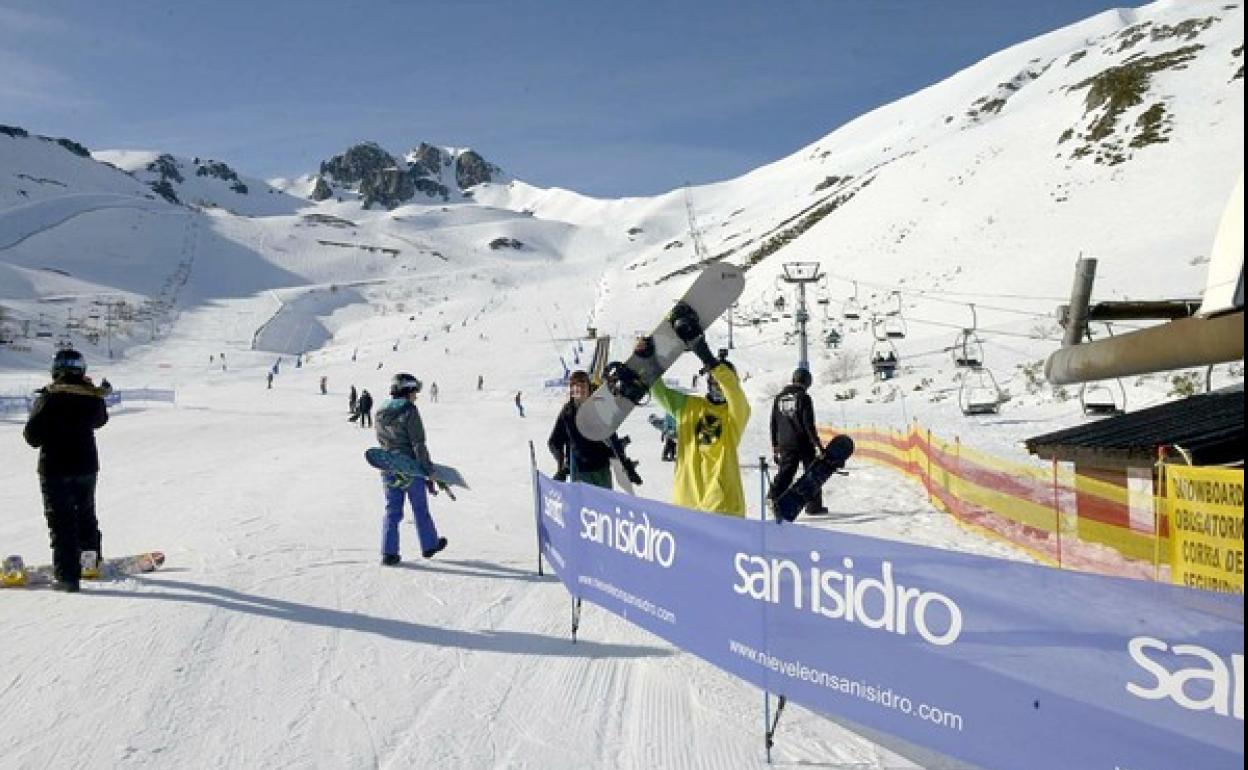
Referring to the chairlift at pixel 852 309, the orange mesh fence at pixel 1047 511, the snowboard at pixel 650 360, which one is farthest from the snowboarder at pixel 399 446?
the chairlift at pixel 852 309

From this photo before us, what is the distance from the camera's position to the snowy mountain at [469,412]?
4477 mm

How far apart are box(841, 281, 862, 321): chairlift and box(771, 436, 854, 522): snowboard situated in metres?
43.7

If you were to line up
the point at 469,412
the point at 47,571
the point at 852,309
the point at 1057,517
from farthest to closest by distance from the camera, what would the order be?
the point at 852,309 < the point at 469,412 < the point at 1057,517 < the point at 47,571

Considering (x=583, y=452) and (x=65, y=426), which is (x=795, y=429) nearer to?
(x=583, y=452)

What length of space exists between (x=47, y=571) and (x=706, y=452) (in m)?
5.66

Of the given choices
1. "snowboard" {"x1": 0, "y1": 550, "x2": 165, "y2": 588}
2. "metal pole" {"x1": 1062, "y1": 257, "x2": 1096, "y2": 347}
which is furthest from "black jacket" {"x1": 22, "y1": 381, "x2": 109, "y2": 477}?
"metal pole" {"x1": 1062, "y1": 257, "x2": 1096, "y2": 347}

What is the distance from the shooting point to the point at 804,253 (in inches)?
3014

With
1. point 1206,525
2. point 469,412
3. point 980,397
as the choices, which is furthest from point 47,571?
point 469,412

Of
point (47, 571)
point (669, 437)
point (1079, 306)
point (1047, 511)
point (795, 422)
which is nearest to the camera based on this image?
point (1079, 306)

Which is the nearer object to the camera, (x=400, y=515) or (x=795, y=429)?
(x=400, y=515)

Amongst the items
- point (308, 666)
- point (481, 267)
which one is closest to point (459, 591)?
point (308, 666)

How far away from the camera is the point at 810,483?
532 centimetres

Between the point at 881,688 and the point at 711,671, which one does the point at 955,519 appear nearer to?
the point at 711,671

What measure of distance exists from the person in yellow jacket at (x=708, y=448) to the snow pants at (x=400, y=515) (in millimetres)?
2586
